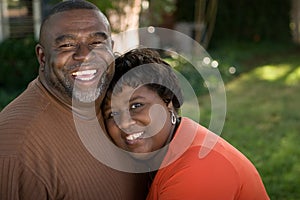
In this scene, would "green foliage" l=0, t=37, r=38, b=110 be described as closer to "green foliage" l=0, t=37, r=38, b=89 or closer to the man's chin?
"green foliage" l=0, t=37, r=38, b=89

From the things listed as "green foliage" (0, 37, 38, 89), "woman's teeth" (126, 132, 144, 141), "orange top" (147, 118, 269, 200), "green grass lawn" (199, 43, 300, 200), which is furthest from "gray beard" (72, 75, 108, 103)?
"green foliage" (0, 37, 38, 89)

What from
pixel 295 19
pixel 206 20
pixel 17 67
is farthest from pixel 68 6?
pixel 295 19

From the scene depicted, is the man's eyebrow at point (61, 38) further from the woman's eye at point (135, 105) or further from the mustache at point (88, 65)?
the woman's eye at point (135, 105)

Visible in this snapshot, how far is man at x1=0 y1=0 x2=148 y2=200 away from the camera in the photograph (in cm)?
222

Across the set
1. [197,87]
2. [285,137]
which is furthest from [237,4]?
[285,137]

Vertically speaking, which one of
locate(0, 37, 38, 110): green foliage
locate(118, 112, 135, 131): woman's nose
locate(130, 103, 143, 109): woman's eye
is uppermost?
locate(130, 103, 143, 109): woman's eye

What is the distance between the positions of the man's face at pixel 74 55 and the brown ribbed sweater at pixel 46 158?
0.09 metres

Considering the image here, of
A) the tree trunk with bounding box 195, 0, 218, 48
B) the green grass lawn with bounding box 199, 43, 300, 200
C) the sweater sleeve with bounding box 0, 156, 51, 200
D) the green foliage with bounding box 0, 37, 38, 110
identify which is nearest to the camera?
the sweater sleeve with bounding box 0, 156, 51, 200

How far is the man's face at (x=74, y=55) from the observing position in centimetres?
244

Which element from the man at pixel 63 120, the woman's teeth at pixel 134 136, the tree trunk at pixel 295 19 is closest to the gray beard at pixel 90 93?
the man at pixel 63 120

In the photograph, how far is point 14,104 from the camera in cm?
240

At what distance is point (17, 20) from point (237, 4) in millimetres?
6759

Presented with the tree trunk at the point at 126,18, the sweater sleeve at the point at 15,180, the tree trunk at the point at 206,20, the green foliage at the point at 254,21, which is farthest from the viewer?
the green foliage at the point at 254,21

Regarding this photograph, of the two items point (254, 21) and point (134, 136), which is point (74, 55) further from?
point (254, 21)
